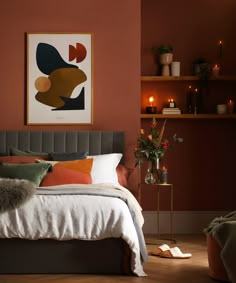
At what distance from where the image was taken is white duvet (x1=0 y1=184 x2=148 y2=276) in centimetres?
450

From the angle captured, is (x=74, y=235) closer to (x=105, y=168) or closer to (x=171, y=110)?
(x=105, y=168)

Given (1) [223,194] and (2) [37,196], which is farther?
(1) [223,194]

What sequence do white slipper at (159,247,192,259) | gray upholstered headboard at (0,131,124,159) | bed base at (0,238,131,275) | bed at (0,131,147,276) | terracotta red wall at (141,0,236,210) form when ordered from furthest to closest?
terracotta red wall at (141,0,236,210) → gray upholstered headboard at (0,131,124,159) → white slipper at (159,247,192,259) → bed base at (0,238,131,275) → bed at (0,131,147,276)

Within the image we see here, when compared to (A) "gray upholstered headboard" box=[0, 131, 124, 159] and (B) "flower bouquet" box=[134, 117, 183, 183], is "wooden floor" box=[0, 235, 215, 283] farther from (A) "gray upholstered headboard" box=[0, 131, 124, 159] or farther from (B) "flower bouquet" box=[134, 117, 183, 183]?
(A) "gray upholstered headboard" box=[0, 131, 124, 159]

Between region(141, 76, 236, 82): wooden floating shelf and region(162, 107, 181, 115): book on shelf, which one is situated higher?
region(141, 76, 236, 82): wooden floating shelf

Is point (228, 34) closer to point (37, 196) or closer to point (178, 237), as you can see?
point (178, 237)

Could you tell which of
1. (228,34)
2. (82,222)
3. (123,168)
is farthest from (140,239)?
(228,34)

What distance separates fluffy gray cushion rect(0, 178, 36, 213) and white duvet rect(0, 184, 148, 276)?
0.06 metres

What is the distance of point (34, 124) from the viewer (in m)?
6.66

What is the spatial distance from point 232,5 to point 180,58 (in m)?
0.88

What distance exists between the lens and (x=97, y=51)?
670 cm

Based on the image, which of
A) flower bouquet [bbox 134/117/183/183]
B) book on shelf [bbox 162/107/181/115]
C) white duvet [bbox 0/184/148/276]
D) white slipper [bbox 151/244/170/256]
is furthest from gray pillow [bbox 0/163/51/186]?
book on shelf [bbox 162/107/181/115]

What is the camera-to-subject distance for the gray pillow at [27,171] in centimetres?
547

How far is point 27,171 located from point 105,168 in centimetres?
95
